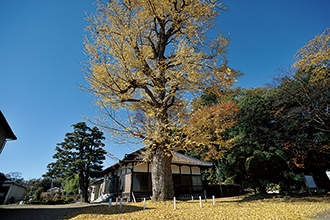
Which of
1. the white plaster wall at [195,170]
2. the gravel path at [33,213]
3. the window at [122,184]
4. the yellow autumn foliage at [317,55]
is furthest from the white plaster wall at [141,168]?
the yellow autumn foliage at [317,55]

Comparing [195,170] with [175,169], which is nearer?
[175,169]

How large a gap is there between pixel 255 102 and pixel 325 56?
7.02 m

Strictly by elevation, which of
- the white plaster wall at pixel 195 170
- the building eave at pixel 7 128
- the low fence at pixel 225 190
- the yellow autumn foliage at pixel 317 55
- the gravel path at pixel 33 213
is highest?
the yellow autumn foliage at pixel 317 55

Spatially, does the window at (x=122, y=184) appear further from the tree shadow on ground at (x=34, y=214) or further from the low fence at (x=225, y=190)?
the low fence at (x=225, y=190)

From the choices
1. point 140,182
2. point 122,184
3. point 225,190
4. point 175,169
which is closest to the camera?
point 140,182

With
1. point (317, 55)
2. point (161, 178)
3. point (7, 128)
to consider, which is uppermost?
point (317, 55)

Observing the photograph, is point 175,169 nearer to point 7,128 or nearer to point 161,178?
point 161,178

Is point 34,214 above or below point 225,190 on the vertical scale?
below

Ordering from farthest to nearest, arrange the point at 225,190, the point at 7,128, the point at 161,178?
the point at 225,190 < the point at 7,128 < the point at 161,178

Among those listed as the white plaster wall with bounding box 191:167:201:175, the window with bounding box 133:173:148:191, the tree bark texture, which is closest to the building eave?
the tree bark texture

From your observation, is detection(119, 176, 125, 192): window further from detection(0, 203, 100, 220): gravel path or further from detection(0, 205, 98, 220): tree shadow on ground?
detection(0, 205, 98, 220): tree shadow on ground

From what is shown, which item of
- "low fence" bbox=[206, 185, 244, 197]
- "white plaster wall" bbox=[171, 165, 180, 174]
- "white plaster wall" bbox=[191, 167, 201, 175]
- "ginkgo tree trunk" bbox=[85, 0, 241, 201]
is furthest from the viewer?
"low fence" bbox=[206, 185, 244, 197]

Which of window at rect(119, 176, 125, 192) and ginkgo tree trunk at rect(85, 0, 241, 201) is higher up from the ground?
ginkgo tree trunk at rect(85, 0, 241, 201)

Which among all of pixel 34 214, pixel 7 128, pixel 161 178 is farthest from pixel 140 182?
pixel 7 128
